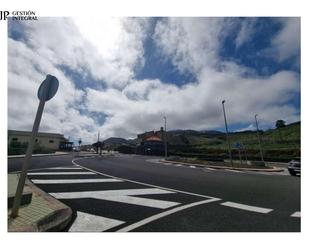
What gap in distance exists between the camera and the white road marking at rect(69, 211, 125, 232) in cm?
357

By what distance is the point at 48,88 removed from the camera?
13.4 feet

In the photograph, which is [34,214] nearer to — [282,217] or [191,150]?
[282,217]

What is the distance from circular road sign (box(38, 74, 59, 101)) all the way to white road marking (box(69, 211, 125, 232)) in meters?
2.60

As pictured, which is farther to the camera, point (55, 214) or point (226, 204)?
point (226, 204)

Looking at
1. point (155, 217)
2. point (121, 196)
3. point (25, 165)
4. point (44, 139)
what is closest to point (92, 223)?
point (155, 217)

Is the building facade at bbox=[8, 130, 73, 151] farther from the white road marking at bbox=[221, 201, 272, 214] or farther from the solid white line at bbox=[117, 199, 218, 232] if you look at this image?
the white road marking at bbox=[221, 201, 272, 214]

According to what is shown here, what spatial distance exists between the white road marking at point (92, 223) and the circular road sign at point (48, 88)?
260 centimetres

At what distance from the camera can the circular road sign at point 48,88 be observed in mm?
4023

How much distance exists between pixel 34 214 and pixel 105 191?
290 centimetres

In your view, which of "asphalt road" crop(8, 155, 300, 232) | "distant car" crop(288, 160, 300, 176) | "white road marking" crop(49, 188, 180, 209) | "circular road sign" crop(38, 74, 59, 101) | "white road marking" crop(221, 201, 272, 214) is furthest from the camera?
"distant car" crop(288, 160, 300, 176)

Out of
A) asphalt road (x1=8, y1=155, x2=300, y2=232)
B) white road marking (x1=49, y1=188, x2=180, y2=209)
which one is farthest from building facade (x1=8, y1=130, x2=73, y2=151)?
asphalt road (x1=8, y1=155, x2=300, y2=232)

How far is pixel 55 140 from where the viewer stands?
64.8m

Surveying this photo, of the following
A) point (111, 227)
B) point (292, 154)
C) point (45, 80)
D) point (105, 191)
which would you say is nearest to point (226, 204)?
point (111, 227)

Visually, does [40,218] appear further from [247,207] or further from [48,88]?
[247,207]
